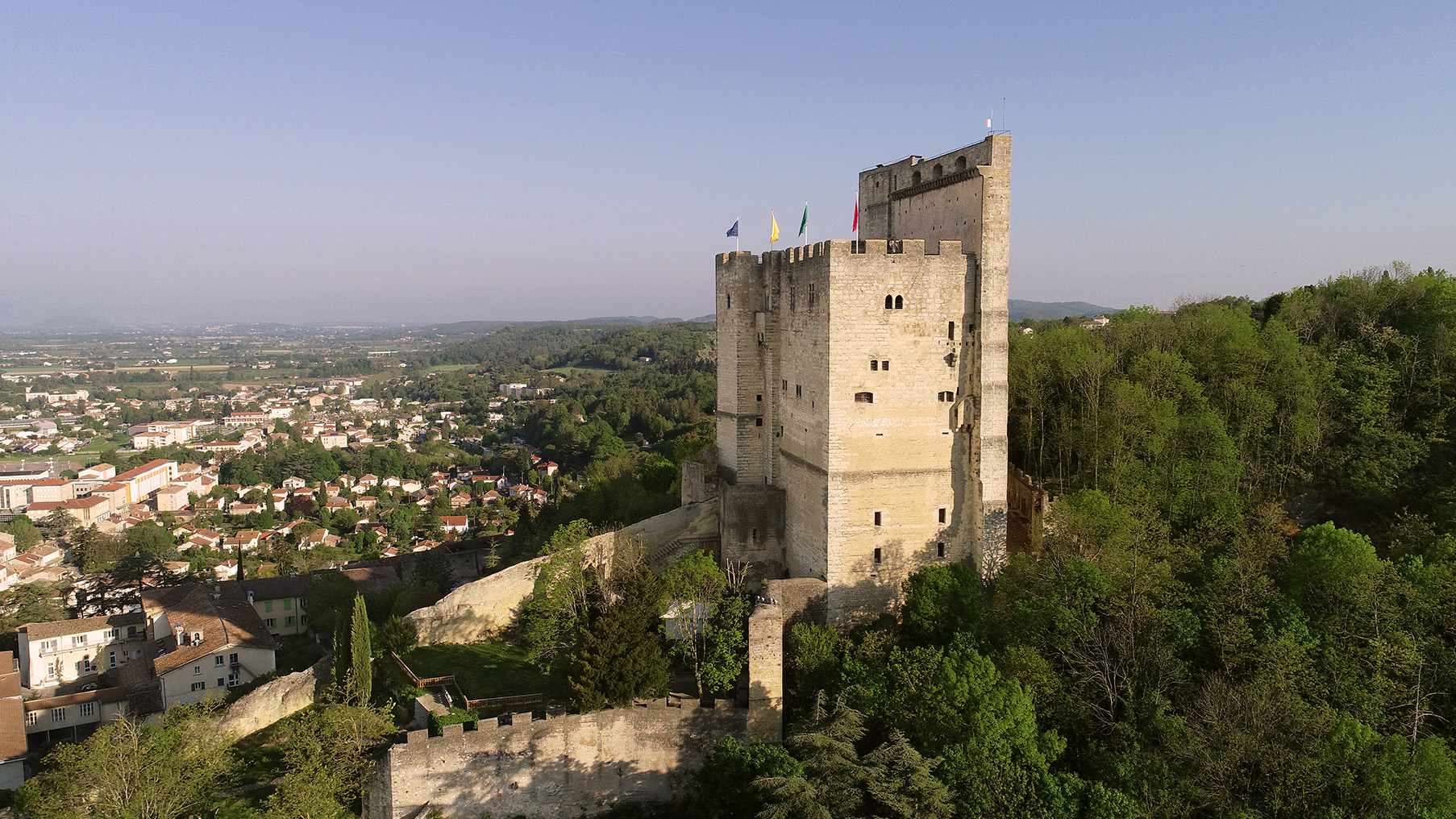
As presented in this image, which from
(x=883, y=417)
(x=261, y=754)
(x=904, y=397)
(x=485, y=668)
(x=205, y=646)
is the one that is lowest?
(x=205, y=646)

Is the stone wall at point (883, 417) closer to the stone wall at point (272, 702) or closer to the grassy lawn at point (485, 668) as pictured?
the grassy lawn at point (485, 668)

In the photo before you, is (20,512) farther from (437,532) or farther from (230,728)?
(230,728)

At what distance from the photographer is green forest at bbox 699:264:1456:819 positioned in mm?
20078

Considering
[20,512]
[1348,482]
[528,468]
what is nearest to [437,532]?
[528,468]

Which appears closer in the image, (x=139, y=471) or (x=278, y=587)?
(x=278, y=587)

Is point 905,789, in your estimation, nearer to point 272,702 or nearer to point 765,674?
point 765,674

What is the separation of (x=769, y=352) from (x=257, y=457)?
118374 mm

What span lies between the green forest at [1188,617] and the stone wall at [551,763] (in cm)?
177

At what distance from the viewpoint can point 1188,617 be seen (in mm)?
23641

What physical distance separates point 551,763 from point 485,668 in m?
6.13

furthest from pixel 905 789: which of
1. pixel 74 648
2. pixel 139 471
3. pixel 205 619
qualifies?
pixel 139 471

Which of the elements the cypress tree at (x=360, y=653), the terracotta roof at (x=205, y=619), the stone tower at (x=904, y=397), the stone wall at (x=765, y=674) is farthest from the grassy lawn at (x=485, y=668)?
the terracotta roof at (x=205, y=619)

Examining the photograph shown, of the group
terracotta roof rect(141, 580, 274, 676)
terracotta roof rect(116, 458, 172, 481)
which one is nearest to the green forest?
terracotta roof rect(141, 580, 274, 676)

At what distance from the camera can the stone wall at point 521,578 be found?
99.1 feet
